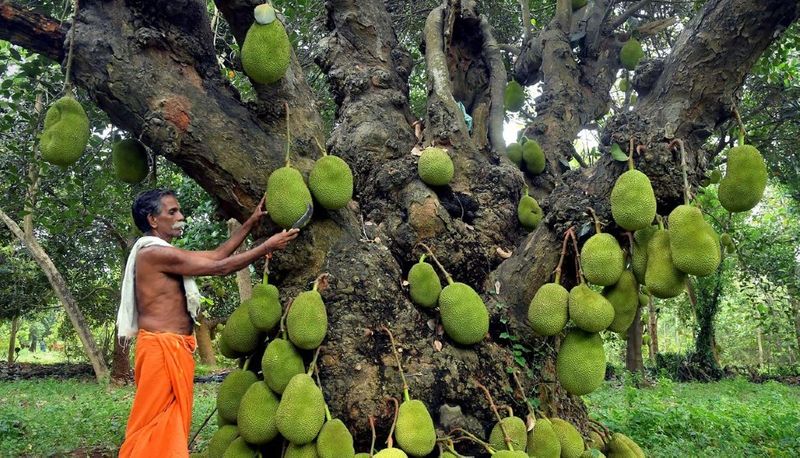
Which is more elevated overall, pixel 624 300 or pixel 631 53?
pixel 631 53

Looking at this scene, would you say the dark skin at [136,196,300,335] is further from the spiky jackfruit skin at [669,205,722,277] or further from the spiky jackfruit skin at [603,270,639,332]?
the spiky jackfruit skin at [669,205,722,277]

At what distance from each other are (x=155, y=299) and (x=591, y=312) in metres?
1.60

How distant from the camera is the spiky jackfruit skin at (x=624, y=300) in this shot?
7.14 ft

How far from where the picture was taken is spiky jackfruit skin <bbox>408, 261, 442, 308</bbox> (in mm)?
2289

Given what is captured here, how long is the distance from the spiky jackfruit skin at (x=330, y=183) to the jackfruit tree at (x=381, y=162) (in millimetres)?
29

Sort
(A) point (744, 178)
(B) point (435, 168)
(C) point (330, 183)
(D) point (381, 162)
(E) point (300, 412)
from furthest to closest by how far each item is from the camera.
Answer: (D) point (381, 162) < (B) point (435, 168) < (C) point (330, 183) < (A) point (744, 178) < (E) point (300, 412)

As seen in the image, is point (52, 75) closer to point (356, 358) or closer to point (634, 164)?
point (356, 358)

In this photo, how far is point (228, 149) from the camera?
224cm

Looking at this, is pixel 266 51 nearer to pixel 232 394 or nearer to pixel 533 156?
pixel 232 394

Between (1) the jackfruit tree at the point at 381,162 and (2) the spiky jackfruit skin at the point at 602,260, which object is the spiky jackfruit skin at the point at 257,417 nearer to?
(1) the jackfruit tree at the point at 381,162

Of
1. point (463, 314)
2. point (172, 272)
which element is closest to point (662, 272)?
point (463, 314)

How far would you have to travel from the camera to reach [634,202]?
201cm

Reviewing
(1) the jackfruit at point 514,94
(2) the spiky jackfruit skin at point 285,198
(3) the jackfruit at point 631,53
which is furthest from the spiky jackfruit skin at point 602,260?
(1) the jackfruit at point 514,94

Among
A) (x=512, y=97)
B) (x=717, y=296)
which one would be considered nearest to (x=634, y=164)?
(x=512, y=97)
